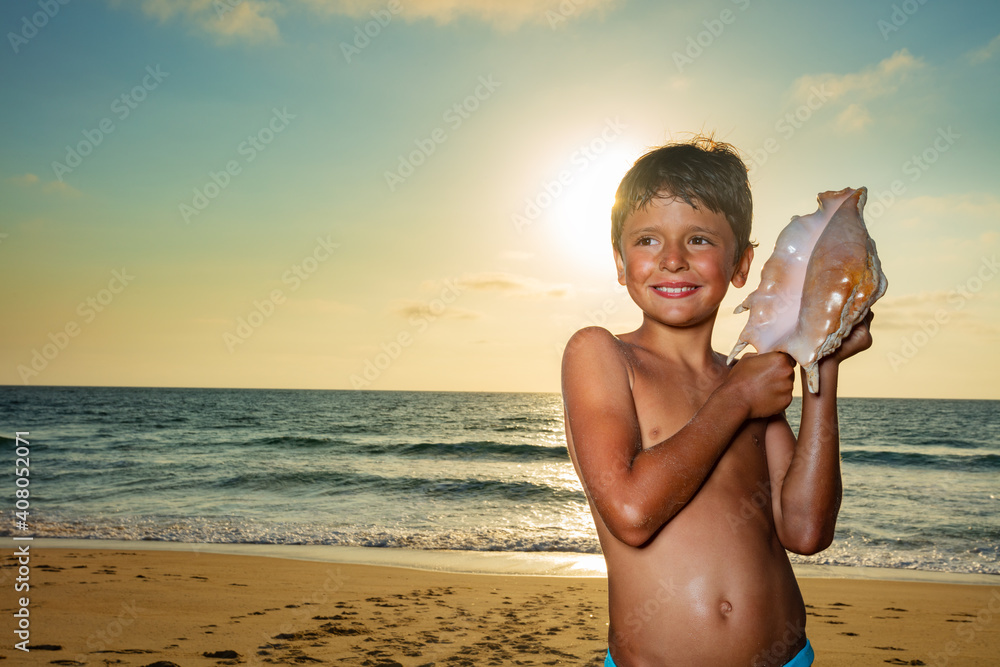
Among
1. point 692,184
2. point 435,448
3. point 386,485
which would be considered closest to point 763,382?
point 692,184

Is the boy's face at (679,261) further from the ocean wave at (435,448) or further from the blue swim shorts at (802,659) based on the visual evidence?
the ocean wave at (435,448)

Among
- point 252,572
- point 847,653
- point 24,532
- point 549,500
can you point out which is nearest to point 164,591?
point 252,572

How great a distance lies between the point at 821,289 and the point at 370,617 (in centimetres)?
601

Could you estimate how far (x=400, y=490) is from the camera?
16.1m

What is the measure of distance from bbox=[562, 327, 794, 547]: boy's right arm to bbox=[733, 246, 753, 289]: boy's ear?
15.7 inches

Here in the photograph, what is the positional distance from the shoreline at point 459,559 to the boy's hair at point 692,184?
7.22m

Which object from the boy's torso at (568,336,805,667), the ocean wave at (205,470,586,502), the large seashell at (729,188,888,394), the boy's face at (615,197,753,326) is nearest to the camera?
the large seashell at (729,188,888,394)

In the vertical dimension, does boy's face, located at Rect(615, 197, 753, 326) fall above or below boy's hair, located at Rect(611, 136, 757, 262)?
→ below

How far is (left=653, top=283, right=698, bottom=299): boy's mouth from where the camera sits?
5.74 feet

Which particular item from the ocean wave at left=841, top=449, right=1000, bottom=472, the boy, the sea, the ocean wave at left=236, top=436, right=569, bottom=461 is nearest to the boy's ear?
the boy

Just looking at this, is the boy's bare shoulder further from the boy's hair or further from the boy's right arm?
the boy's hair

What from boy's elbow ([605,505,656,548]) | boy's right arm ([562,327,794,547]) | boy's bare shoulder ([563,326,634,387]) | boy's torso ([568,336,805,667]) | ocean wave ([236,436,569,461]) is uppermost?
boy's bare shoulder ([563,326,634,387])

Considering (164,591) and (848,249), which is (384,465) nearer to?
(164,591)

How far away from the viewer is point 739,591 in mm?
1661
